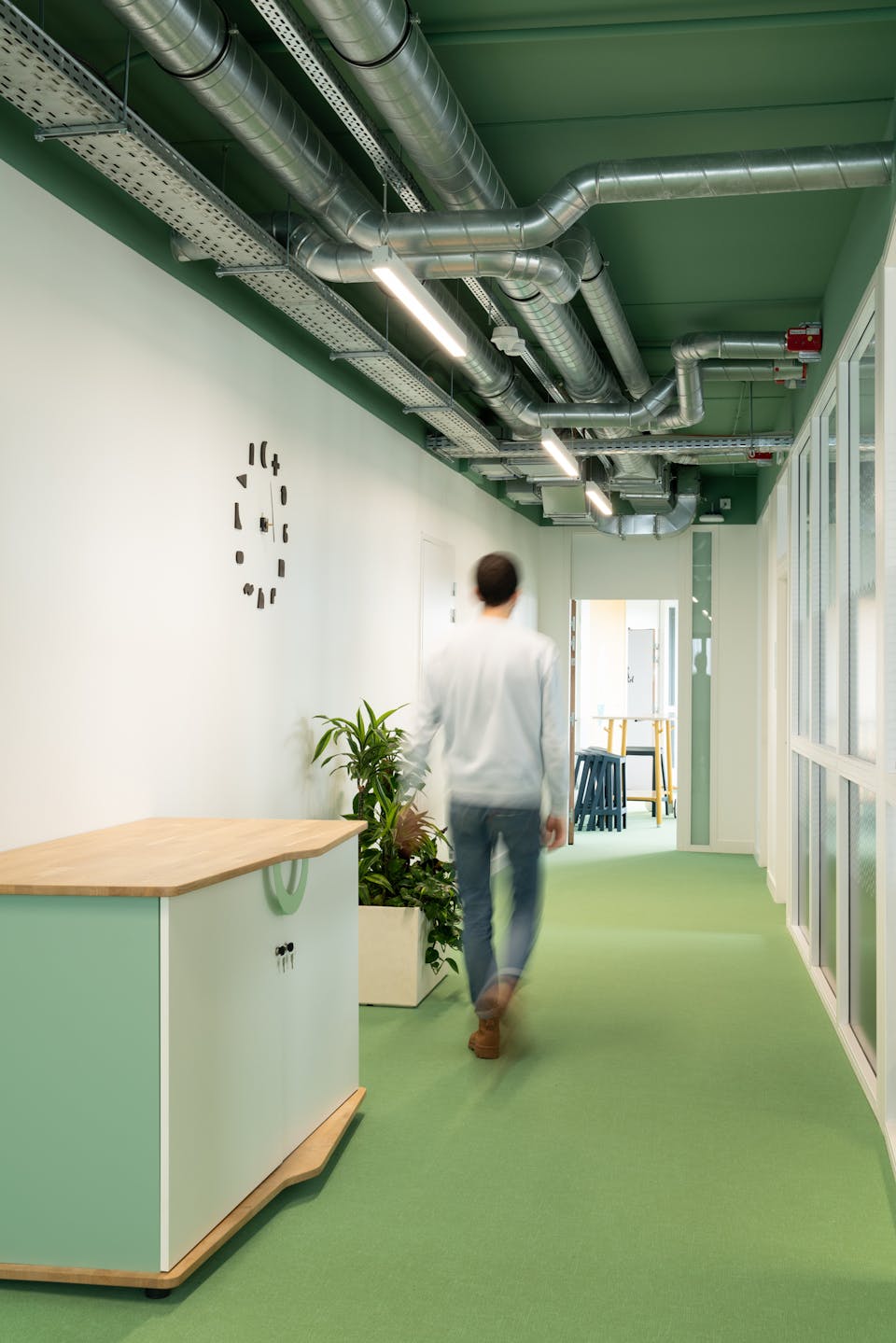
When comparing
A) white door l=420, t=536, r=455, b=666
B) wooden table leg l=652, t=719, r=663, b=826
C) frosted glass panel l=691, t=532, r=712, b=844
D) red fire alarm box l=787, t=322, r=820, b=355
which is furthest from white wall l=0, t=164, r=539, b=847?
wooden table leg l=652, t=719, r=663, b=826

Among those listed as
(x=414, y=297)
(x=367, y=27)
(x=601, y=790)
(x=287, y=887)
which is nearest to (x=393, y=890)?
(x=287, y=887)

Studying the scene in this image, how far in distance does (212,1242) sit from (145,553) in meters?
2.21

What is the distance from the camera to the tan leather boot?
4441 millimetres

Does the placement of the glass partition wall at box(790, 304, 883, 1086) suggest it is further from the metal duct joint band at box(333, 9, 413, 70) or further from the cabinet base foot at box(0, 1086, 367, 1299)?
the cabinet base foot at box(0, 1086, 367, 1299)

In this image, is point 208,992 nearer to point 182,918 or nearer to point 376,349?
point 182,918

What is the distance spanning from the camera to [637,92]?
4.05 meters

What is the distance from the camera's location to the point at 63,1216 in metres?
2.67

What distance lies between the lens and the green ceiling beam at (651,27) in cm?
351

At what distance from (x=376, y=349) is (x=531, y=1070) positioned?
10.1 feet

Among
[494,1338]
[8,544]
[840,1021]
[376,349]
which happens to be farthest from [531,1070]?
[376,349]

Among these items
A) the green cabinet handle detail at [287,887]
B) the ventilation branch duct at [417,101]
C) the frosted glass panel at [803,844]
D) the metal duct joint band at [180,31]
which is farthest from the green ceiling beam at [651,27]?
the frosted glass panel at [803,844]

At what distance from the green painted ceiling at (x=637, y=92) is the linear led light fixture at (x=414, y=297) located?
26.3 inches

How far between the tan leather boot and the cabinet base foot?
101 centimetres

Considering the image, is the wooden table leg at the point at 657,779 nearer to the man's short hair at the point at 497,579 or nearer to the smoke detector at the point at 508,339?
the smoke detector at the point at 508,339
